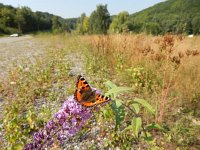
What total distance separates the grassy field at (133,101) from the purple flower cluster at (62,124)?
25 cm

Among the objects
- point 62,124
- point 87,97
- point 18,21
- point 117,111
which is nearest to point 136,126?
point 117,111

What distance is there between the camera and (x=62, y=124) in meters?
1.60

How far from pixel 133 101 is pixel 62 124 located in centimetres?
58

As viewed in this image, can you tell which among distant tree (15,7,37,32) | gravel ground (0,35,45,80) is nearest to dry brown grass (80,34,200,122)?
gravel ground (0,35,45,80)

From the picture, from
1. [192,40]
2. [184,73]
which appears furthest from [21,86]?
[192,40]

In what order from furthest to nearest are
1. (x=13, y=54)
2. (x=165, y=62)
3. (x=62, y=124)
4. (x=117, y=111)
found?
(x=13, y=54)
(x=165, y=62)
(x=117, y=111)
(x=62, y=124)

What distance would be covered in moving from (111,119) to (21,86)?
2706mm

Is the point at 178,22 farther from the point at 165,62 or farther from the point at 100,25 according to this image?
the point at 100,25

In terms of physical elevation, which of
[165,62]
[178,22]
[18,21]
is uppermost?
[178,22]

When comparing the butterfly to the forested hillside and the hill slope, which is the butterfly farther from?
the forested hillside

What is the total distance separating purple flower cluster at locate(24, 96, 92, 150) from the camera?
5.21ft

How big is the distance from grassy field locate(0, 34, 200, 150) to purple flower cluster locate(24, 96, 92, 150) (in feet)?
0.82

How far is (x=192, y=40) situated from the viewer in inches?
285

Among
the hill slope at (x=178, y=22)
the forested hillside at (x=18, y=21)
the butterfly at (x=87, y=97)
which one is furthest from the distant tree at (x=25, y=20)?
the butterfly at (x=87, y=97)
